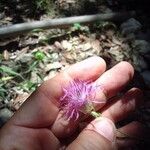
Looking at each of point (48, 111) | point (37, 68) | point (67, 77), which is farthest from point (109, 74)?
point (37, 68)

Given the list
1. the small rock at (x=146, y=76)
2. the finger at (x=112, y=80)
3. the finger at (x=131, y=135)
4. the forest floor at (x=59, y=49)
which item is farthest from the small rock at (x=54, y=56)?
the finger at (x=131, y=135)

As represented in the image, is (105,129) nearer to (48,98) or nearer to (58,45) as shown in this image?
(48,98)

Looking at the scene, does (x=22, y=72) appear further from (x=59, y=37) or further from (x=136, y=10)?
(x=136, y=10)

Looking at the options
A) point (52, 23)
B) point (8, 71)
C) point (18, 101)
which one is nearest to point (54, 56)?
point (52, 23)

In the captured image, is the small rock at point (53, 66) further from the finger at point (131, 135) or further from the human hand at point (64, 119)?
the finger at point (131, 135)

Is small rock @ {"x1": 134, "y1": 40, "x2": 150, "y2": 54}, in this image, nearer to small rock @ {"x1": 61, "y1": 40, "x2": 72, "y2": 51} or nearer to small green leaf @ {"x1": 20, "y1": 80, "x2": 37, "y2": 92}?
small rock @ {"x1": 61, "y1": 40, "x2": 72, "y2": 51}
